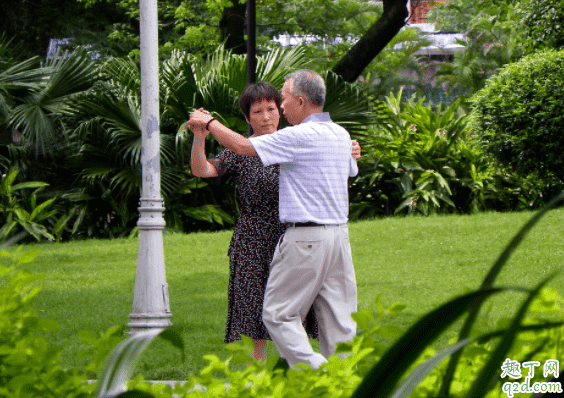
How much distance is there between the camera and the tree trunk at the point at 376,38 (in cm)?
1212

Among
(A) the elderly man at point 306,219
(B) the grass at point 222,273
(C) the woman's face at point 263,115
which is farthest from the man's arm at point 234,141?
(B) the grass at point 222,273

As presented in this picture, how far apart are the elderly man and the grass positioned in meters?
1.49

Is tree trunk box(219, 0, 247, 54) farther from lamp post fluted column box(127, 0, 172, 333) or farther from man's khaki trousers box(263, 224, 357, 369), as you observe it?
man's khaki trousers box(263, 224, 357, 369)

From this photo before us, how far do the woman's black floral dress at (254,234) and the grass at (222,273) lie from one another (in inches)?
35.2

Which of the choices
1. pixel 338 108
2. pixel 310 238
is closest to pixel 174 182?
pixel 338 108

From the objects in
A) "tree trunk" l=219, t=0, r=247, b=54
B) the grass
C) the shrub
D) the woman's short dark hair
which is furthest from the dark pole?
"tree trunk" l=219, t=0, r=247, b=54

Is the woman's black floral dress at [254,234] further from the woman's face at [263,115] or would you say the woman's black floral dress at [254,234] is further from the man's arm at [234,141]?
the man's arm at [234,141]

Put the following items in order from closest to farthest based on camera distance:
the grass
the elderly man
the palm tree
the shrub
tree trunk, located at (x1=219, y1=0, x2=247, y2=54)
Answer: the elderly man → the grass → the palm tree → the shrub → tree trunk, located at (x1=219, y1=0, x2=247, y2=54)

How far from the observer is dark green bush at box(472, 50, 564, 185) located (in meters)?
11.1

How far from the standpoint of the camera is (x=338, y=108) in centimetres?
1212

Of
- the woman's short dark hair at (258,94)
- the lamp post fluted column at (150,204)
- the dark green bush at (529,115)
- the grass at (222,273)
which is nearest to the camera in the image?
the woman's short dark hair at (258,94)

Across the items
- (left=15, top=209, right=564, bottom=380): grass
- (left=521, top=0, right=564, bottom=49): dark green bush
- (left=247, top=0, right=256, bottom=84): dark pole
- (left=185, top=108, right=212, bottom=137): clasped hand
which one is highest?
(left=521, top=0, right=564, bottom=49): dark green bush

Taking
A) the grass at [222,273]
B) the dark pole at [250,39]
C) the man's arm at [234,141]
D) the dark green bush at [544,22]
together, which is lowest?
the grass at [222,273]

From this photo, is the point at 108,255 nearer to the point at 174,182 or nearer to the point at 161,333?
the point at 174,182
